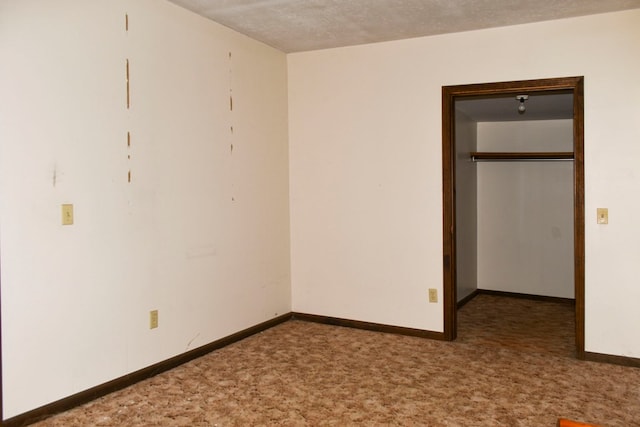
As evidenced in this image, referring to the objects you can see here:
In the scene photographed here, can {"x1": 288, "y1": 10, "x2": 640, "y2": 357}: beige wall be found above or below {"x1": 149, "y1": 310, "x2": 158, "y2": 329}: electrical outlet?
above

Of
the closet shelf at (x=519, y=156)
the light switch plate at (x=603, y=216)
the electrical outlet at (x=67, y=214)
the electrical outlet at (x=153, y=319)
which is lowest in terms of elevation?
the electrical outlet at (x=153, y=319)

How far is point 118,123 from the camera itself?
122 inches

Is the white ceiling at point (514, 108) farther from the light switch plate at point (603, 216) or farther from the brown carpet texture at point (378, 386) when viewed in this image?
the brown carpet texture at point (378, 386)

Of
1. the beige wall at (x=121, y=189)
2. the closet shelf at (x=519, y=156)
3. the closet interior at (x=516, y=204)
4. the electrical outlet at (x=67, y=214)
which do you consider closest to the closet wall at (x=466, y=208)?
the closet interior at (x=516, y=204)

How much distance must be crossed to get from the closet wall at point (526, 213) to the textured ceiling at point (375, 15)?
2746 mm

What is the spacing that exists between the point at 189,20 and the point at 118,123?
99 centimetres

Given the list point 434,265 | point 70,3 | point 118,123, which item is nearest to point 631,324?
point 434,265

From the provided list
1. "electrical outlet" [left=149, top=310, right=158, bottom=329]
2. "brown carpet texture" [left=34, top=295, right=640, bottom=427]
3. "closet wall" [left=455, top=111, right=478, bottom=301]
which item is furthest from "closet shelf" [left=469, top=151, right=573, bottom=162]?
"electrical outlet" [left=149, top=310, right=158, bottom=329]

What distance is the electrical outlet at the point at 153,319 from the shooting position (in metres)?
3.32

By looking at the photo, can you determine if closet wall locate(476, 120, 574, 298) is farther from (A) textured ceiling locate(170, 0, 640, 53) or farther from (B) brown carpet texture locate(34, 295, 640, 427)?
(A) textured ceiling locate(170, 0, 640, 53)

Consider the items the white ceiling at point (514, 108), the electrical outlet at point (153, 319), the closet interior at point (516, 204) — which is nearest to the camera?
the electrical outlet at point (153, 319)

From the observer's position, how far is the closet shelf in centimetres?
592

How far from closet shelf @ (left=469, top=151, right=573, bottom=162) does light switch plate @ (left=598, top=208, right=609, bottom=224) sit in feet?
7.98

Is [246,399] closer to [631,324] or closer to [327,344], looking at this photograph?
[327,344]
